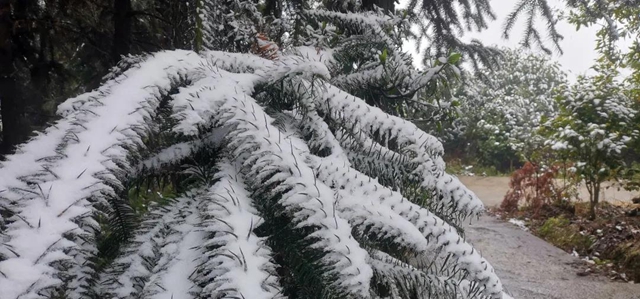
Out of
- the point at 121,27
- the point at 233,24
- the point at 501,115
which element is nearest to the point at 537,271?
the point at 233,24

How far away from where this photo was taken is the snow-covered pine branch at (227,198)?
18.9 inches

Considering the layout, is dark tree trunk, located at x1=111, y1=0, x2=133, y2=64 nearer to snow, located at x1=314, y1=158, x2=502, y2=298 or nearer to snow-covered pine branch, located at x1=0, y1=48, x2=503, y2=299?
snow-covered pine branch, located at x1=0, y1=48, x2=503, y2=299

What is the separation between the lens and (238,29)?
5.80ft

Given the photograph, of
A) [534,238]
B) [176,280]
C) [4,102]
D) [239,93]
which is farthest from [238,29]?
[534,238]

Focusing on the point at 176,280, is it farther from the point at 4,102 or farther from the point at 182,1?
the point at 4,102

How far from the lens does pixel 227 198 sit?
601 millimetres

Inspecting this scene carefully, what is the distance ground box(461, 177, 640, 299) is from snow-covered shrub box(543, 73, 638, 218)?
4.16 ft

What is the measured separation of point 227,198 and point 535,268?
4889 mm

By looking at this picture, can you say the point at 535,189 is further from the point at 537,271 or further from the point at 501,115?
the point at 501,115

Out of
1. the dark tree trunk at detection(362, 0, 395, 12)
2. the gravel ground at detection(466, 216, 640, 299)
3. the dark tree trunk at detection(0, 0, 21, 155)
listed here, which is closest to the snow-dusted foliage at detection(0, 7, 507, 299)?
the dark tree trunk at detection(362, 0, 395, 12)

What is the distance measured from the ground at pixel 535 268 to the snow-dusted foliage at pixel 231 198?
6.84ft

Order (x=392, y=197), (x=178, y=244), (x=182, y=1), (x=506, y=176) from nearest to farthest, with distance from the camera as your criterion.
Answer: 1. (x=178, y=244)
2. (x=392, y=197)
3. (x=182, y=1)
4. (x=506, y=176)

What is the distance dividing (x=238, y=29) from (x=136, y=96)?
45.9 inches

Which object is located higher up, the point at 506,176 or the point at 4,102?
the point at 4,102
